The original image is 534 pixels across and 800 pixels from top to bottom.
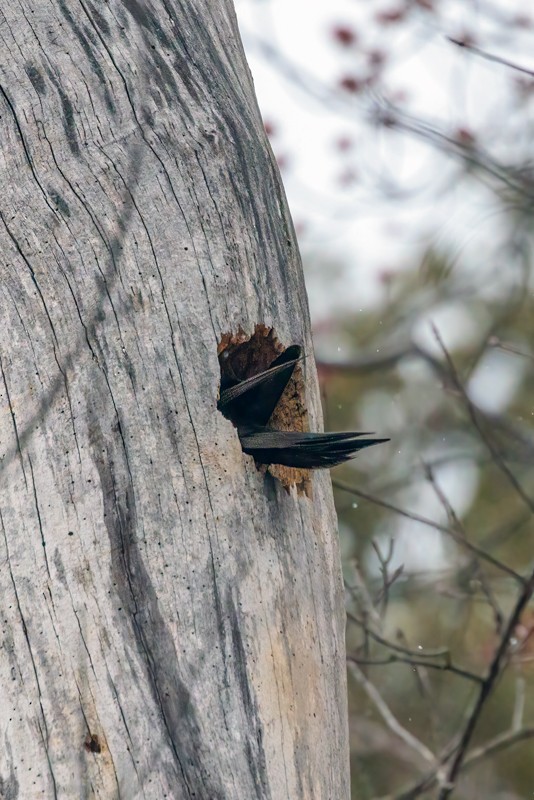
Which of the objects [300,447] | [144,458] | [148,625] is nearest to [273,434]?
[300,447]

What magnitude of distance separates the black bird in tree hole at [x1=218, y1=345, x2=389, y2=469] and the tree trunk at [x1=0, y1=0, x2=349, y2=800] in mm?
37

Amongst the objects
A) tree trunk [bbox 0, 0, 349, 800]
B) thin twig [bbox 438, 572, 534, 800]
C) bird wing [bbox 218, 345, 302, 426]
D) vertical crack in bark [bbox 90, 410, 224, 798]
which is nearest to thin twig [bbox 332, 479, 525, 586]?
thin twig [bbox 438, 572, 534, 800]

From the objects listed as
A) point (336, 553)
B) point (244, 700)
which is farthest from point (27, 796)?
point (336, 553)

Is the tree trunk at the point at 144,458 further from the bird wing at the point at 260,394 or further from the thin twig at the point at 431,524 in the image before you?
the thin twig at the point at 431,524

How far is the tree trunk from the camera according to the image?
1.29 metres

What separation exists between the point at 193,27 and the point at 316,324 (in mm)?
5104

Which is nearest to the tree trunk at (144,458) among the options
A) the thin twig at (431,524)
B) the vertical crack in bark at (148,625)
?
the vertical crack in bark at (148,625)

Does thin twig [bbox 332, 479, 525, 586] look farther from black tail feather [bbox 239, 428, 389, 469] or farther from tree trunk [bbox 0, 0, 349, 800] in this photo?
black tail feather [bbox 239, 428, 389, 469]

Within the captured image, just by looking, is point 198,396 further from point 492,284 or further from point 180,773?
point 492,284

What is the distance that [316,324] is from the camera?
6832mm

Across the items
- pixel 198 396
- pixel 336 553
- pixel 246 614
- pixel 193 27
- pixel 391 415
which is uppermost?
pixel 391 415

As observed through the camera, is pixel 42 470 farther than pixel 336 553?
No

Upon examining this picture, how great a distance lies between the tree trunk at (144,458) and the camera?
1285 millimetres

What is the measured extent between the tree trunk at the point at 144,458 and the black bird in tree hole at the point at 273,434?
0.04m
